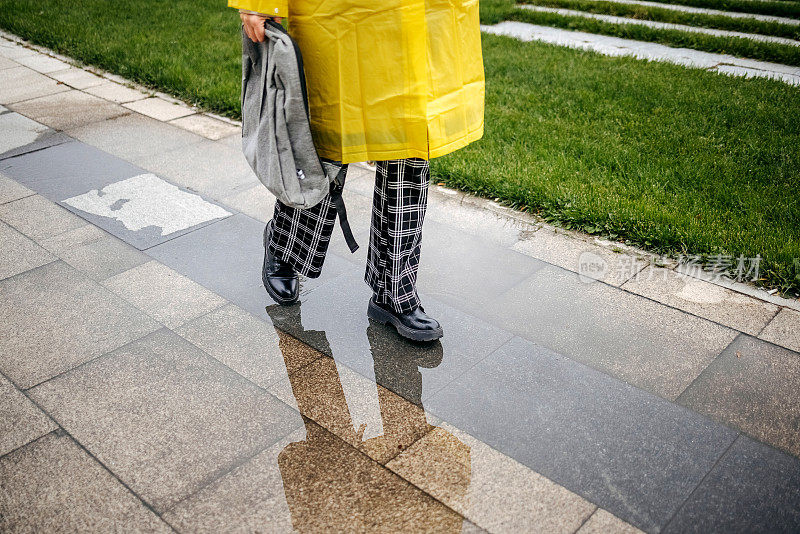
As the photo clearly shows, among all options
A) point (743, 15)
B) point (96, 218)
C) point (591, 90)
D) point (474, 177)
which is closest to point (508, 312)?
point (474, 177)

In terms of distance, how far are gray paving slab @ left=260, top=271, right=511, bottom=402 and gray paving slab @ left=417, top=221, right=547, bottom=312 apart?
12 cm

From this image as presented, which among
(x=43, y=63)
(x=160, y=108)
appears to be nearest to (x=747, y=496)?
(x=160, y=108)

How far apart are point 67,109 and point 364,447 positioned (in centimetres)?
465

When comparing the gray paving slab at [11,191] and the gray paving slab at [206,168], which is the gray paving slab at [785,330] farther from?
the gray paving slab at [11,191]

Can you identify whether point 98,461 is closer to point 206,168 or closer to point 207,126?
point 206,168

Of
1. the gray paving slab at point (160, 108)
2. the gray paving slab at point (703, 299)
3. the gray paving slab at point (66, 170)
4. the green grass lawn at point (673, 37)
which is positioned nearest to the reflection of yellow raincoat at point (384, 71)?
the gray paving slab at point (703, 299)

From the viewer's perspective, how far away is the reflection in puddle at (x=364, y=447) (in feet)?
7.35

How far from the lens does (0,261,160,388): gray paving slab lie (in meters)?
2.92

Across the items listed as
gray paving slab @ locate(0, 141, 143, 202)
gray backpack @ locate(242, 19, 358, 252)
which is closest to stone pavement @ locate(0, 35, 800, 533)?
gray paving slab @ locate(0, 141, 143, 202)

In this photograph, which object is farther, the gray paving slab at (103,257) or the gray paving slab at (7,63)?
the gray paving slab at (7,63)

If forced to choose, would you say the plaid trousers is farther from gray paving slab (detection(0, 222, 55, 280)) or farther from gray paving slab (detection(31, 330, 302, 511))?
gray paving slab (detection(0, 222, 55, 280))

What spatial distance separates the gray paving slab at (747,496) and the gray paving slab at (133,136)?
4101mm

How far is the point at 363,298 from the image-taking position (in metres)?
3.43

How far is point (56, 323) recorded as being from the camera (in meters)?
3.16
